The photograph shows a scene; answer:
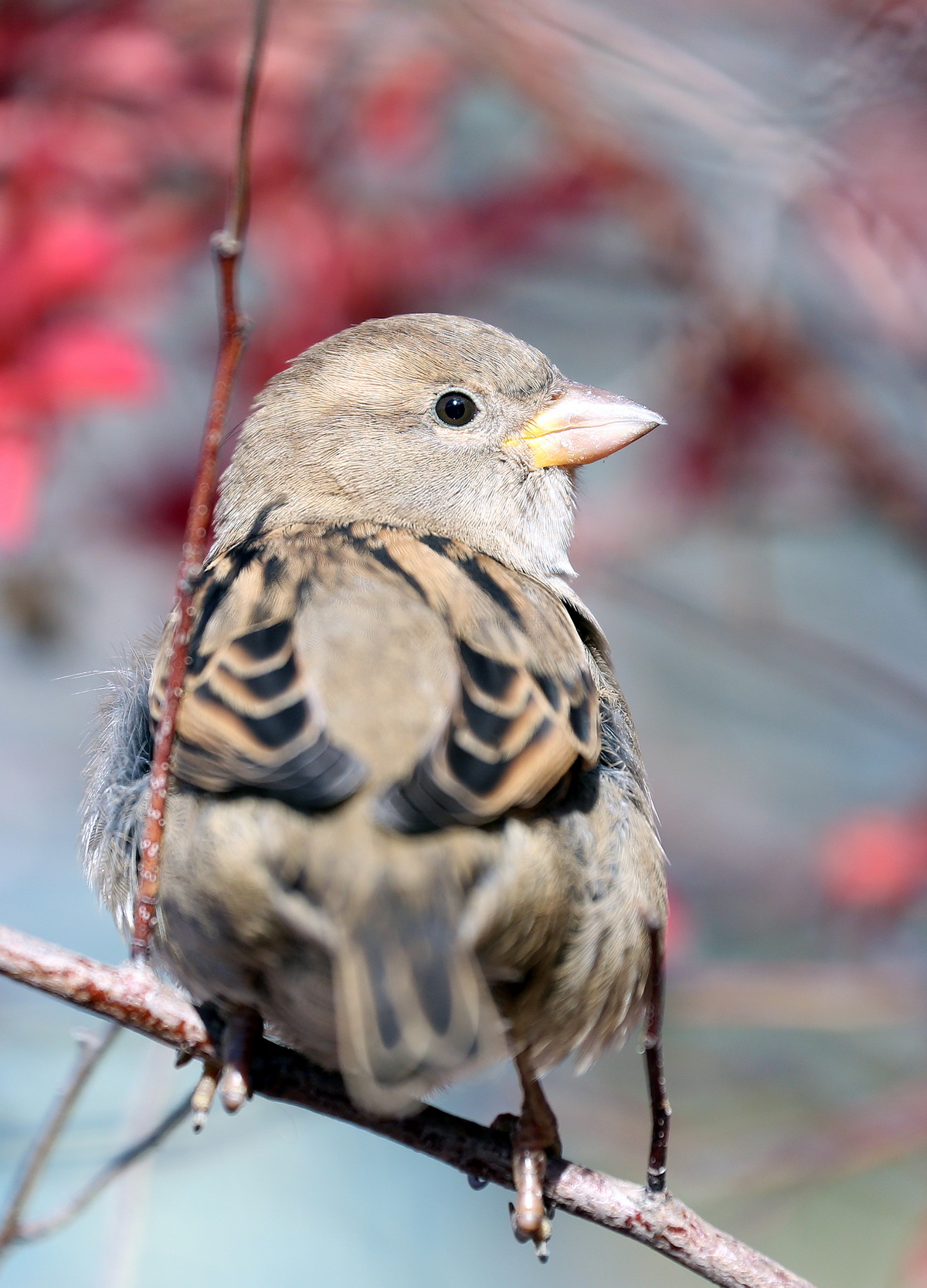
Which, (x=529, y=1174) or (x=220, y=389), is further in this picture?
(x=529, y=1174)

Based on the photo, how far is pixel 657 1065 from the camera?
225 cm

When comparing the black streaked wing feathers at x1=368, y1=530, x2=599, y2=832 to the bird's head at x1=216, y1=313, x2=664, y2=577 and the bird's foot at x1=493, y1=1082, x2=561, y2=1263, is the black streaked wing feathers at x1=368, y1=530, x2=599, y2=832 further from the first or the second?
the bird's foot at x1=493, y1=1082, x2=561, y2=1263

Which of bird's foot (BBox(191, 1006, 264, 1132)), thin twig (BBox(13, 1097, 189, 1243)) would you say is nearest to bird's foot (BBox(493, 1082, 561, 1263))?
bird's foot (BBox(191, 1006, 264, 1132))

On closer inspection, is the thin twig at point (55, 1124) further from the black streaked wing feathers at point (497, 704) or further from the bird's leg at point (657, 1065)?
the bird's leg at point (657, 1065)

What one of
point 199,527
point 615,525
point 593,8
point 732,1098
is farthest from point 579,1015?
point 732,1098

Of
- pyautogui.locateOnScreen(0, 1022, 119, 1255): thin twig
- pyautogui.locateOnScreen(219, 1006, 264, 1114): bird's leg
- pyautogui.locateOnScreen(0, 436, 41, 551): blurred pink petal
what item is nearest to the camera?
pyautogui.locateOnScreen(0, 1022, 119, 1255): thin twig

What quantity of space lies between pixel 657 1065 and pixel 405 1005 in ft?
1.40

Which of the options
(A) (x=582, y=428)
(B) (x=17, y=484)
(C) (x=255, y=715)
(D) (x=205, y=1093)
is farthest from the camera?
(B) (x=17, y=484)

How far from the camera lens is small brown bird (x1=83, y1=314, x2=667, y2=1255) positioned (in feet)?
7.30

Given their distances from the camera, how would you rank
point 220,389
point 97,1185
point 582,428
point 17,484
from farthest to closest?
point 17,484, point 582,428, point 97,1185, point 220,389

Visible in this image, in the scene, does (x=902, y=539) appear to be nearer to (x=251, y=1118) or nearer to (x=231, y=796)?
(x=251, y=1118)

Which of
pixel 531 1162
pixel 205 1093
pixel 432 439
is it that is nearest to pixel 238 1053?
pixel 205 1093

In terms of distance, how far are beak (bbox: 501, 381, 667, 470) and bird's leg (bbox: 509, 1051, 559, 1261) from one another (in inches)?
58.9

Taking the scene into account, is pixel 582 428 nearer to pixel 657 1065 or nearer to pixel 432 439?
pixel 432 439
